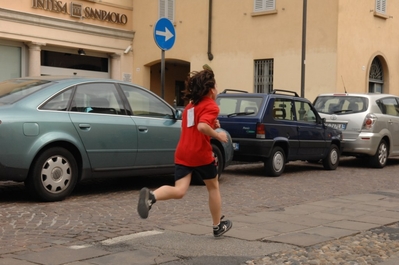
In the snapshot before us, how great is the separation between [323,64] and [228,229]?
16623mm

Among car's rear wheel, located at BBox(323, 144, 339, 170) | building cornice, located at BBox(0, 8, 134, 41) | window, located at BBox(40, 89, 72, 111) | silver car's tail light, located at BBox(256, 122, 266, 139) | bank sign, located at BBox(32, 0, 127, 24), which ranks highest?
bank sign, located at BBox(32, 0, 127, 24)

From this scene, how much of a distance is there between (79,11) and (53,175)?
17189mm

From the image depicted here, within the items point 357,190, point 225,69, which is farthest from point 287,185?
point 225,69

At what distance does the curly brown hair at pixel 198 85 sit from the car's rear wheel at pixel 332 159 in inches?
334

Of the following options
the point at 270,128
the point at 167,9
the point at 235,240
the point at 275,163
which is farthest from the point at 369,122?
the point at 167,9

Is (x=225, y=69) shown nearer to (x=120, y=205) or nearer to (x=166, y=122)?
(x=166, y=122)

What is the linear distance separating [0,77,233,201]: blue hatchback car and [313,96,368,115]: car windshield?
6336mm

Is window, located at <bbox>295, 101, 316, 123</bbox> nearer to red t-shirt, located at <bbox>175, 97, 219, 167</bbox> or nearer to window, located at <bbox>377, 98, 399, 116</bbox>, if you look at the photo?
window, located at <bbox>377, 98, 399, 116</bbox>

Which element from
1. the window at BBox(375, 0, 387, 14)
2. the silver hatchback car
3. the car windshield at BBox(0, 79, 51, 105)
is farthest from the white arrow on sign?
the window at BBox(375, 0, 387, 14)

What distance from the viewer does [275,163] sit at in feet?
40.8

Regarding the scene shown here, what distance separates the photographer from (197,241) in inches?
239

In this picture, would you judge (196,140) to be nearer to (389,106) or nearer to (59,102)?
(59,102)

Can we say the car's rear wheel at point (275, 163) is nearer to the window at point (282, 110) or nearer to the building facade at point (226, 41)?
the window at point (282, 110)

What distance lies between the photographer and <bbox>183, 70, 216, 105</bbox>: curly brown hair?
607cm
